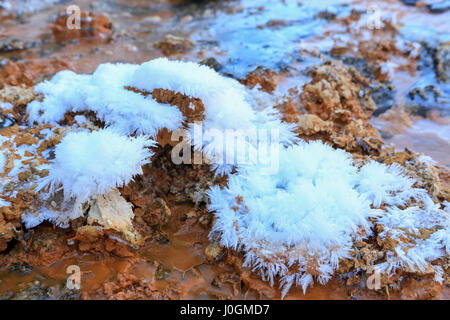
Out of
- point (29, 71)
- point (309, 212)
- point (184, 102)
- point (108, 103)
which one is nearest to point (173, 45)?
point (29, 71)

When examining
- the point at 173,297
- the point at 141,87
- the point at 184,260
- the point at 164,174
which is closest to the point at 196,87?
the point at 141,87

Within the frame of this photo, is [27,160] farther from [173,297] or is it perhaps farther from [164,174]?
[173,297]

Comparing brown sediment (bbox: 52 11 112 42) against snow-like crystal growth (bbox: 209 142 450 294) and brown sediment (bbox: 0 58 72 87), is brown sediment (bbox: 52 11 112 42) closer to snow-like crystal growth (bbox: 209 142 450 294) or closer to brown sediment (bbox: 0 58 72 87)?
brown sediment (bbox: 0 58 72 87)

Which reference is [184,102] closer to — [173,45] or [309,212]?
[309,212]

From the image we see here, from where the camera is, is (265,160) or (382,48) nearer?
(265,160)

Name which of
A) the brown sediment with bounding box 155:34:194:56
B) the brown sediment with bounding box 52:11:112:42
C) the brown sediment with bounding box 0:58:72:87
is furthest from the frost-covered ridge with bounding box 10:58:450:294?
the brown sediment with bounding box 52:11:112:42

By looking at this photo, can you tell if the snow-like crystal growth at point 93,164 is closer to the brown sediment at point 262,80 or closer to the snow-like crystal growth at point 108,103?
the snow-like crystal growth at point 108,103
